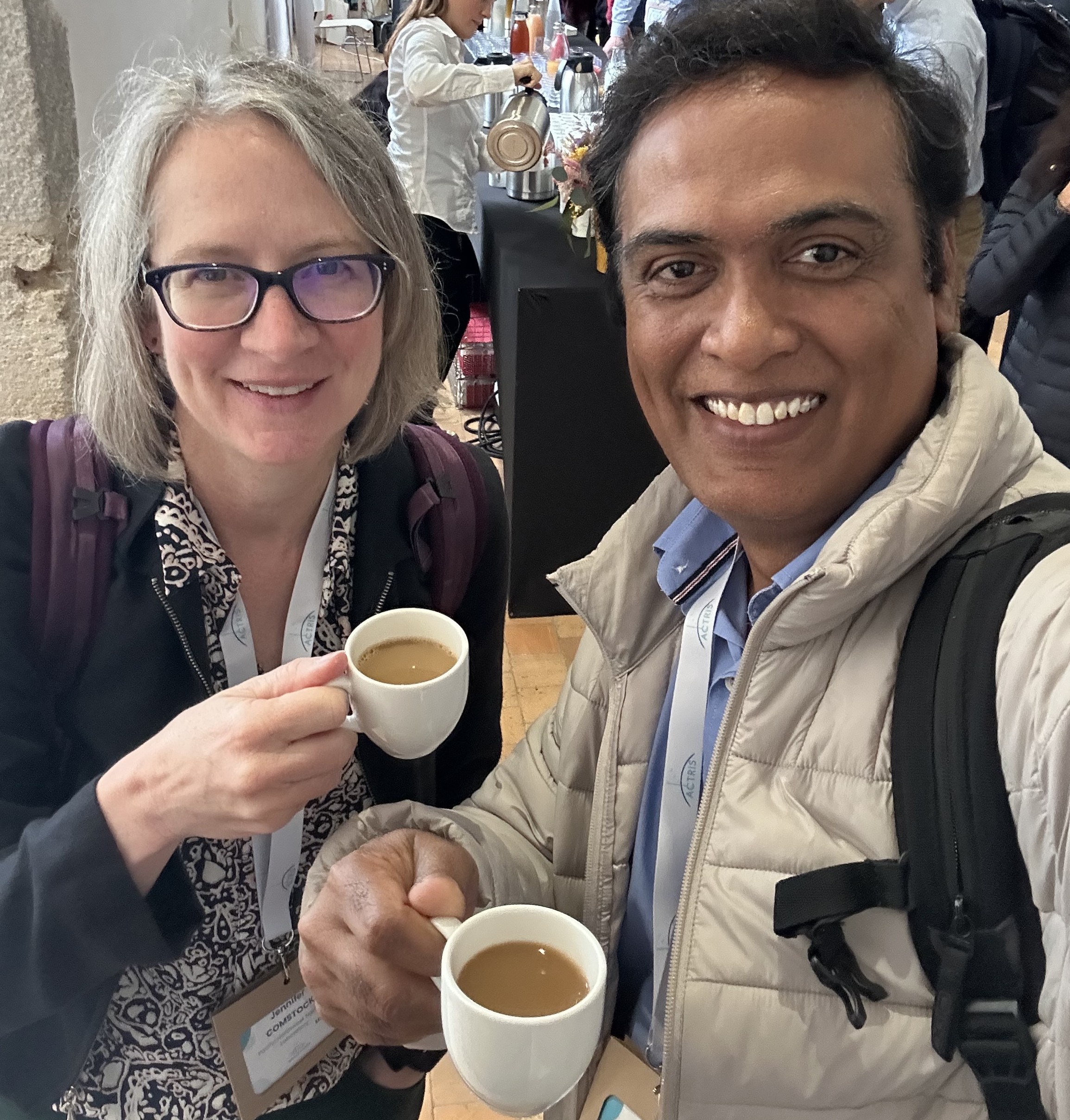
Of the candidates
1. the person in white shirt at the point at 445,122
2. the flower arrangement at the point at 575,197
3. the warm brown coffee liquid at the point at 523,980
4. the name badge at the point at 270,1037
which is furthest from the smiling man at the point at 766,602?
the person in white shirt at the point at 445,122

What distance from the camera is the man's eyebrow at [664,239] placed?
938 mm

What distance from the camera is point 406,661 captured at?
1.05m

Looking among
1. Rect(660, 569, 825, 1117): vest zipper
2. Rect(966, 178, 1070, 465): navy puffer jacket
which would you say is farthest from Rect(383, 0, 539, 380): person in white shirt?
Rect(660, 569, 825, 1117): vest zipper

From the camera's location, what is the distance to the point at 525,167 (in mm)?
3473

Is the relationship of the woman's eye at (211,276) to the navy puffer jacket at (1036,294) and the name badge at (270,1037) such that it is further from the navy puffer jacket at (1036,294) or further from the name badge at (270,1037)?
the navy puffer jacket at (1036,294)

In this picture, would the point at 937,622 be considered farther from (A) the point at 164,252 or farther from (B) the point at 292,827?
(A) the point at 164,252

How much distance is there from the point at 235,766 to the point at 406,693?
0.18 m

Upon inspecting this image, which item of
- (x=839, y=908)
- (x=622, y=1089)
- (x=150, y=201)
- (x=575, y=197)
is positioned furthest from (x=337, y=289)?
(x=575, y=197)

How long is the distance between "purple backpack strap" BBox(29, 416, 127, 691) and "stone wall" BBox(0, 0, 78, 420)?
Result: 69 centimetres

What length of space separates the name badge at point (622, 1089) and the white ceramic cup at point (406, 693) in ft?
1.35

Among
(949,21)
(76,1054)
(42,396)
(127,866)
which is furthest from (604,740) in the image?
(949,21)

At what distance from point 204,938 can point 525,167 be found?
3.05 m

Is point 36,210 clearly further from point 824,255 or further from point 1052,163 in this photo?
point 1052,163

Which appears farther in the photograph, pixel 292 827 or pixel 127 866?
pixel 292 827
